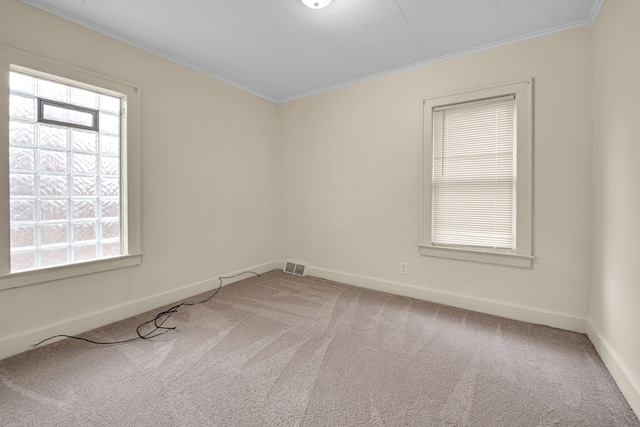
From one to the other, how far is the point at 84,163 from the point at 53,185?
0.91 feet

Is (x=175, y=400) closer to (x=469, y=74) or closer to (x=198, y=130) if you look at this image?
(x=198, y=130)

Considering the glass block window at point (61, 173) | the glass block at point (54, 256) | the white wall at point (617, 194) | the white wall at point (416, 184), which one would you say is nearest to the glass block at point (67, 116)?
the glass block window at point (61, 173)

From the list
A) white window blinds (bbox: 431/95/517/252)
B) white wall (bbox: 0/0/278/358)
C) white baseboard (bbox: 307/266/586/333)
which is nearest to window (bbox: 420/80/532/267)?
white window blinds (bbox: 431/95/517/252)

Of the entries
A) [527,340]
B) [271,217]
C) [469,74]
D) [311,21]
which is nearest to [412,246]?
[527,340]

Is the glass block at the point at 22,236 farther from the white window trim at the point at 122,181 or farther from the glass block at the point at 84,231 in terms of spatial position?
the glass block at the point at 84,231

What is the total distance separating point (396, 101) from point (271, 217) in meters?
2.29

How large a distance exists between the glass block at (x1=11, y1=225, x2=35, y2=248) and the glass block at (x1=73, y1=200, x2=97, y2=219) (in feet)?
0.91

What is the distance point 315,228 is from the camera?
148 inches

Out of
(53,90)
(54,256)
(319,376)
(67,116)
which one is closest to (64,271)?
(54,256)

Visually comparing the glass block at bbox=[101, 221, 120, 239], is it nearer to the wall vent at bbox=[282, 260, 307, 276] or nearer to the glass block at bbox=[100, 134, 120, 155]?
the glass block at bbox=[100, 134, 120, 155]

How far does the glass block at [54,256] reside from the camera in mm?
2104

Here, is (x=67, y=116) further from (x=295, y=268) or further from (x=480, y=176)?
(x=480, y=176)

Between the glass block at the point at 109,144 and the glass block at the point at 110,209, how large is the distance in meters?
0.45

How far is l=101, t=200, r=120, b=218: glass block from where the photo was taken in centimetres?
243
